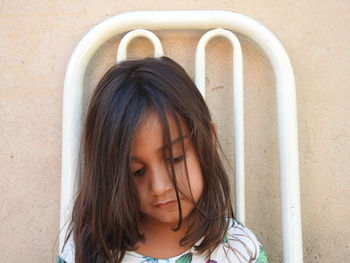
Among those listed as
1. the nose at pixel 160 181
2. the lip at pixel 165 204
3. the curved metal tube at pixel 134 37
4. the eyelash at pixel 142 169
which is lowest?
the lip at pixel 165 204

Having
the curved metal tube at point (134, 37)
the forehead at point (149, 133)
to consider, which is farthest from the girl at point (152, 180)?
the curved metal tube at point (134, 37)

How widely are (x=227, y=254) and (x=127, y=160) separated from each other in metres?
0.29

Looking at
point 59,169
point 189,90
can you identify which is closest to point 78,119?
point 59,169

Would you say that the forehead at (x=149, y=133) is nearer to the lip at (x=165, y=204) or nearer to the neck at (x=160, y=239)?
the lip at (x=165, y=204)

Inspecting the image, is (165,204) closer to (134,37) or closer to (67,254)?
(67,254)

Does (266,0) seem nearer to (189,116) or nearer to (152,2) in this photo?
(152,2)

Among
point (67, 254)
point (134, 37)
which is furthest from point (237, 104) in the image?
point (67, 254)

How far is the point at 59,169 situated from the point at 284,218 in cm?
52

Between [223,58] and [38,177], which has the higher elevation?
[223,58]

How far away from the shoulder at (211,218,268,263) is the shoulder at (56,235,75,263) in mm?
290

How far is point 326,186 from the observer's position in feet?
3.39

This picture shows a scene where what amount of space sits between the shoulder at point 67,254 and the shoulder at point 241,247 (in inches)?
11.4

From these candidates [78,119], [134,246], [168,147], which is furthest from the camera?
[78,119]

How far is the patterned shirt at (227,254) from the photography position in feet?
2.89
